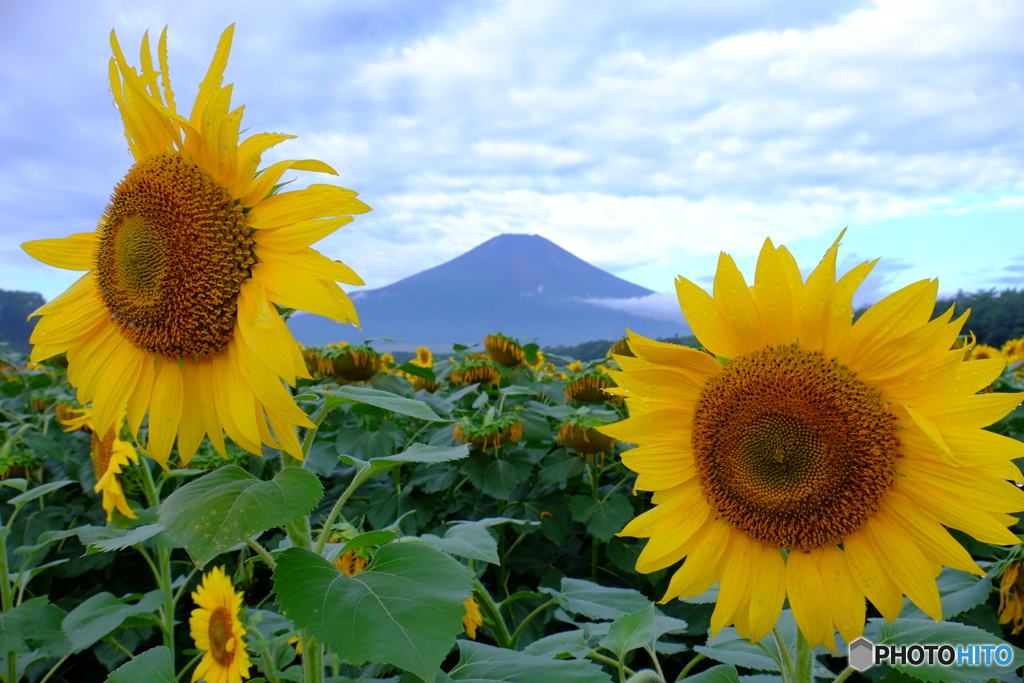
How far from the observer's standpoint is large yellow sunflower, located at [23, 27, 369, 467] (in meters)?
1.28

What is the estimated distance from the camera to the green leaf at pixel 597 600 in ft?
6.64

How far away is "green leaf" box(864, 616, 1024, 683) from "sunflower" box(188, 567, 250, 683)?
1767 millimetres

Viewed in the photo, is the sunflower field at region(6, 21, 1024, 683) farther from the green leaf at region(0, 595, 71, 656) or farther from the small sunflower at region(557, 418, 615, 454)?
the small sunflower at region(557, 418, 615, 454)

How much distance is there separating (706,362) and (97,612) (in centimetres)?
240

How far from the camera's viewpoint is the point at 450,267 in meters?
104

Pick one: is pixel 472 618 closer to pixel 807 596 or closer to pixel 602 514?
pixel 602 514

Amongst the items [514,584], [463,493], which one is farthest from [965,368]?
[463,493]

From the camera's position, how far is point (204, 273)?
4.41 ft

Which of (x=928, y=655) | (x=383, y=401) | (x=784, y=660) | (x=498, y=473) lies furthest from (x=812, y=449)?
(x=498, y=473)

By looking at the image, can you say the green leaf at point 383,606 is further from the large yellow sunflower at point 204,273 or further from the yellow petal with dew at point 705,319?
the yellow petal with dew at point 705,319

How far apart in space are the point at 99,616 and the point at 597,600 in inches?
73.9

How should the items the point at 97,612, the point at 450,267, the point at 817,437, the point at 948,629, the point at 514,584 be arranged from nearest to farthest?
the point at 817,437 < the point at 948,629 < the point at 97,612 < the point at 514,584 < the point at 450,267

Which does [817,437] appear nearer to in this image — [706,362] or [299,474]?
[706,362]

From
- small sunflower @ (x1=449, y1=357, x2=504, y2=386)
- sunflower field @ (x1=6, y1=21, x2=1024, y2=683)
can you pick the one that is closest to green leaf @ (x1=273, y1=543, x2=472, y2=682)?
sunflower field @ (x1=6, y1=21, x2=1024, y2=683)
